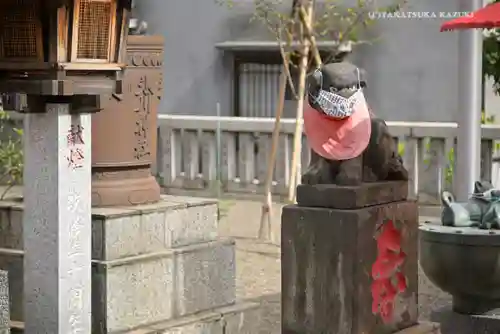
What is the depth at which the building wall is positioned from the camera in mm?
16172

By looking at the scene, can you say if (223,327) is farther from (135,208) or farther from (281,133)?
(281,133)

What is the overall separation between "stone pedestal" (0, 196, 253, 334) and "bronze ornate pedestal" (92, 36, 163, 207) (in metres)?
0.16

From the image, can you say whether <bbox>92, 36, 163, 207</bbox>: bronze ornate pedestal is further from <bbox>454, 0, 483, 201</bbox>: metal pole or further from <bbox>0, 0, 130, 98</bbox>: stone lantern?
<bbox>454, 0, 483, 201</bbox>: metal pole

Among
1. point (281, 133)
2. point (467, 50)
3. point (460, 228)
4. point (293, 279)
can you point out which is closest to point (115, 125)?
point (293, 279)

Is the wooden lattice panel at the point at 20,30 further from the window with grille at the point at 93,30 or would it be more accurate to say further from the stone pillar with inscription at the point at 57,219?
the stone pillar with inscription at the point at 57,219

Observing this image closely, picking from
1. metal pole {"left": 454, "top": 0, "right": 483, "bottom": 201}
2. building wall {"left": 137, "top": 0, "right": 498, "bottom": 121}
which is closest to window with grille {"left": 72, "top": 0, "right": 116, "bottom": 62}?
metal pole {"left": 454, "top": 0, "right": 483, "bottom": 201}

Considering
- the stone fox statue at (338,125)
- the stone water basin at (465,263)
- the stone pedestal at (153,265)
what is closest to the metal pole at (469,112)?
the stone water basin at (465,263)

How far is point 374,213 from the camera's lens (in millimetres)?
6125

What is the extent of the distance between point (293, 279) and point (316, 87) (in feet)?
3.79

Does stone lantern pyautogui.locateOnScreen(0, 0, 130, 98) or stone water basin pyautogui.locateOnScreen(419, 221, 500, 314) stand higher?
stone lantern pyautogui.locateOnScreen(0, 0, 130, 98)

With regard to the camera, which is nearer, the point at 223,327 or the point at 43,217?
the point at 43,217

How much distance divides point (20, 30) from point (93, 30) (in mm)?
427

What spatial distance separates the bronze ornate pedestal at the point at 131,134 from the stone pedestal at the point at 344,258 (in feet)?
5.35

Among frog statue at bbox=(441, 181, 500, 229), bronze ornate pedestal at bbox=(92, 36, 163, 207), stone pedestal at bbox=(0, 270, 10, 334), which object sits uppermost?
bronze ornate pedestal at bbox=(92, 36, 163, 207)
